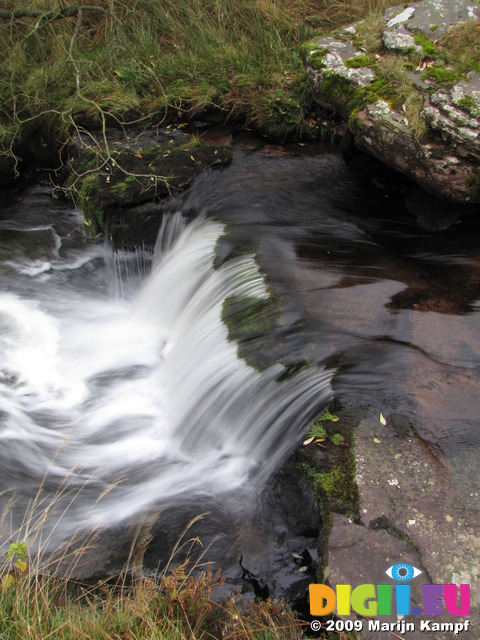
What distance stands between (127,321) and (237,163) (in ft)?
7.23

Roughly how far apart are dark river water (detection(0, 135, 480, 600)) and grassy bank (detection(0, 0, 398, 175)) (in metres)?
0.80

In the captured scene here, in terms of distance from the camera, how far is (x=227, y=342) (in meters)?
4.21

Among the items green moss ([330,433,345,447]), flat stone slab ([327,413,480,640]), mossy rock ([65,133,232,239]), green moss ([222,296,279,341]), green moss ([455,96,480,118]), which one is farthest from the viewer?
mossy rock ([65,133,232,239])

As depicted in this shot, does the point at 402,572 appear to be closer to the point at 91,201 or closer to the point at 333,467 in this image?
the point at 333,467

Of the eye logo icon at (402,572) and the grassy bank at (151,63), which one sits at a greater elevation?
the grassy bank at (151,63)

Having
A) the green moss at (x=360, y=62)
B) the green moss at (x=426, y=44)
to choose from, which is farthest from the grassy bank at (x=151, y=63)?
the green moss at (x=426, y=44)

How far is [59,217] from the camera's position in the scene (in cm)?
707

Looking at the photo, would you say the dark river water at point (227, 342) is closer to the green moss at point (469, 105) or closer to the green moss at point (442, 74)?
the green moss at point (469, 105)

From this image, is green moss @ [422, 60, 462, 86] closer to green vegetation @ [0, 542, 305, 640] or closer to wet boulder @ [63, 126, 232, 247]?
wet boulder @ [63, 126, 232, 247]

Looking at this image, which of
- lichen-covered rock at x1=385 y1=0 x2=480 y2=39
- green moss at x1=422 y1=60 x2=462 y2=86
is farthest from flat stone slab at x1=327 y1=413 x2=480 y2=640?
lichen-covered rock at x1=385 y1=0 x2=480 y2=39

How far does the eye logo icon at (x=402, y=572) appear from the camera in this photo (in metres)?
2.64

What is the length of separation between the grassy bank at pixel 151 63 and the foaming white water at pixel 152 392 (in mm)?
1992

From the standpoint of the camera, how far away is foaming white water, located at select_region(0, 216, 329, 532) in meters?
3.65

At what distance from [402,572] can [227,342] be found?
206 cm
